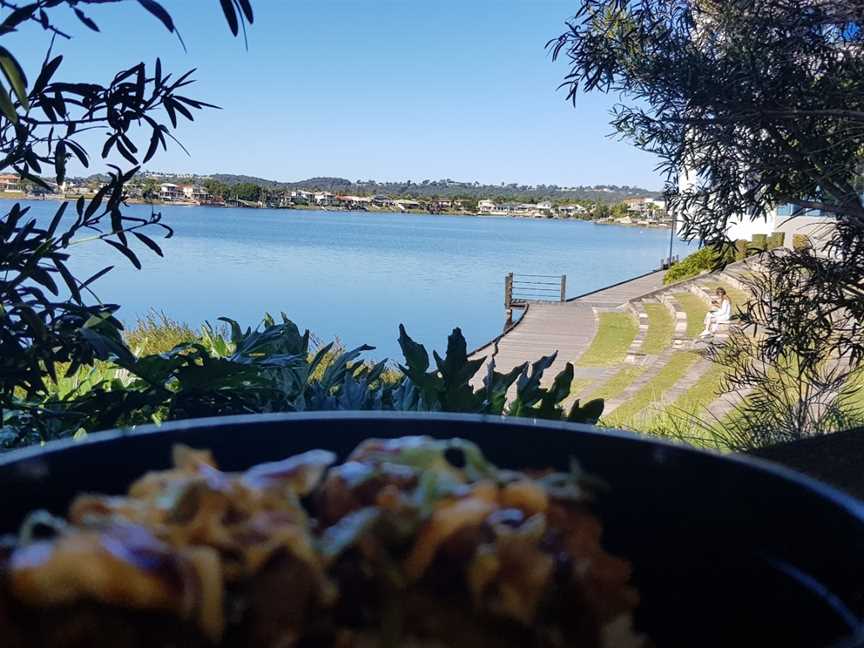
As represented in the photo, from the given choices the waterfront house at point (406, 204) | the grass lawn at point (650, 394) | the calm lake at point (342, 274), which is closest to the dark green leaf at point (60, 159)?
the calm lake at point (342, 274)

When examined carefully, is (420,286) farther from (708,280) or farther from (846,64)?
(846,64)

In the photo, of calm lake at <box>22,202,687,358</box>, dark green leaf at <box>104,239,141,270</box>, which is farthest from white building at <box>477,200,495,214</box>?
dark green leaf at <box>104,239,141,270</box>

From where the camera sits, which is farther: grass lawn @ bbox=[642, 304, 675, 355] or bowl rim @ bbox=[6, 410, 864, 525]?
grass lawn @ bbox=[642, 304, 675, 355]

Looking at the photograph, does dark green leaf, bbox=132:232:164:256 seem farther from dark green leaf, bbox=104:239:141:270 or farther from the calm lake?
the calm lake

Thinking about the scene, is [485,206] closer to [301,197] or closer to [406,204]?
[406,204]

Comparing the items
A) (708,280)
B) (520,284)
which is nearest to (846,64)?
(708,280)
